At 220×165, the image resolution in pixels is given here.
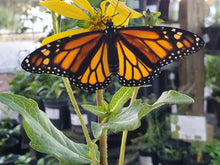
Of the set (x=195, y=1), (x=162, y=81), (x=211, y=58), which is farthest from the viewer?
(x=211, y=58)

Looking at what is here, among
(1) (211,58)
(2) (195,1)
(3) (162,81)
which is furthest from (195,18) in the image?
(1) (211,58)

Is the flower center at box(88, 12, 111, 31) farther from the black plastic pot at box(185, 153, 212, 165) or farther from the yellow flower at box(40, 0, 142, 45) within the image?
the black plastic pot at box(185, 153, 212, 165)

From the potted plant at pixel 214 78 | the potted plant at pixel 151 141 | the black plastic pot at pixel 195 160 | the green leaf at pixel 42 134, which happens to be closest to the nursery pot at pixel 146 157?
the potted plant at pixel 151 141

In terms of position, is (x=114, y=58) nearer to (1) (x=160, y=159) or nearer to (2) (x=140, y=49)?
(2) (x=140, y=49)

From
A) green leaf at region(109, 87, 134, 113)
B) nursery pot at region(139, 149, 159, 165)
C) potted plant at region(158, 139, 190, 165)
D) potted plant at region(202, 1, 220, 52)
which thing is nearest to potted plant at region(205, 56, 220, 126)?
potted plant at region(202, 1, 220, 52)

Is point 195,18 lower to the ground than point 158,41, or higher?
higher

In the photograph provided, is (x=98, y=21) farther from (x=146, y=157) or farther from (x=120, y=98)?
(x=146, y=157)
